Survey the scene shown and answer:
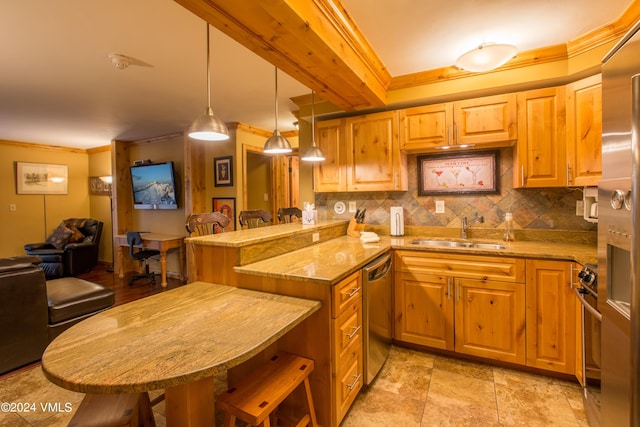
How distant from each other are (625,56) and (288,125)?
3824 millimetres

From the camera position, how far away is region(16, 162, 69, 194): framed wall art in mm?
5746

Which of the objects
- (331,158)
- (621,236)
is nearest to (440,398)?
(621,236)

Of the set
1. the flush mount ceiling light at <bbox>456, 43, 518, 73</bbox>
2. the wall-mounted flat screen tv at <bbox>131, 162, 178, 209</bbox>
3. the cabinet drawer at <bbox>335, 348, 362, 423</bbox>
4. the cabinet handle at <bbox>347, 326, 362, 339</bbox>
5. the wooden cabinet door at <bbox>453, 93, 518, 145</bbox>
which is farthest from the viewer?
the wall-mounted flat screen tv at <bbox>131, 162, 178, 209</bbox>

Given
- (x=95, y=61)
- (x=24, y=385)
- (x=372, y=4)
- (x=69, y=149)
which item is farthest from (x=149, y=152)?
(x=372, y=4)

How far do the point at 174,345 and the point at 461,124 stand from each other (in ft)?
8.74

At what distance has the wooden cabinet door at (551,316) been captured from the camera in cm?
209

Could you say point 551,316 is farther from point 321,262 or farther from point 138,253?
point 138,253

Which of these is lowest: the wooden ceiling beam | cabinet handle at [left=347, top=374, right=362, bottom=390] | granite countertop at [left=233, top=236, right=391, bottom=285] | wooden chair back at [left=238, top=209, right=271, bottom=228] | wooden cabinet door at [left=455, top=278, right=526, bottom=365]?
cabinet handle at [left=347, top=374, right=362, bottom=390]

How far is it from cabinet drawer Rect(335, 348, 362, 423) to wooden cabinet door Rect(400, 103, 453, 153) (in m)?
1.88

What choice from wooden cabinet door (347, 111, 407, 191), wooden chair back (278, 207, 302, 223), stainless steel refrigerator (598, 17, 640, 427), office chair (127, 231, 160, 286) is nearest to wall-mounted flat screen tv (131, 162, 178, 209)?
office chair (127, 231, 160, 286)

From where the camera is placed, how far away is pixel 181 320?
129cm

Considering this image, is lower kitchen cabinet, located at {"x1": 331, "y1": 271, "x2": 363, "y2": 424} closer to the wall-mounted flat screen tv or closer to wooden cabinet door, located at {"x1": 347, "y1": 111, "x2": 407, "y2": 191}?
wooden cabinet door, located at {"x1": 347, "y1": 111, "x2": 407, "y2": 191}

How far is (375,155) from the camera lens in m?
3.00

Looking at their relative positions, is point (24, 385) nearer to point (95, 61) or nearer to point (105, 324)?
point (105, 324)
